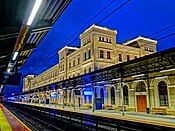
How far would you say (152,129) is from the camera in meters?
8.44

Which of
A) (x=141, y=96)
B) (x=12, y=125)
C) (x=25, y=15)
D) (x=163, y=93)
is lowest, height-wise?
(x=12, y=125)

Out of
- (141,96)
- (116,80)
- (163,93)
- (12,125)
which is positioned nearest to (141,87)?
(141,96)

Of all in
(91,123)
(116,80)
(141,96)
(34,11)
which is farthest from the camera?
(116,80)

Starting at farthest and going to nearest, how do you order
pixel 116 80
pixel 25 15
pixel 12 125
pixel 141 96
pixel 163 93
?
pixel 116 80
pixel 141 96
pixel 163 93
pixel 12 125
pixel 25 15

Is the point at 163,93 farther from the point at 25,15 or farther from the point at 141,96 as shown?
the point at 25,15

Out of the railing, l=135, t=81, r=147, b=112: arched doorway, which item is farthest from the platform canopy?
l=135, t=81, r=147, b=112: arched doorway

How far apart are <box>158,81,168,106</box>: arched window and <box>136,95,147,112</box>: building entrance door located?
281cm

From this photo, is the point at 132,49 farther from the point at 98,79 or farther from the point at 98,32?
the point at 98,79

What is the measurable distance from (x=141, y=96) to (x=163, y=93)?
3.64 meters

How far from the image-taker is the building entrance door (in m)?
26.2

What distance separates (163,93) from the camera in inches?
919

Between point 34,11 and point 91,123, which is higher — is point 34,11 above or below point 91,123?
above

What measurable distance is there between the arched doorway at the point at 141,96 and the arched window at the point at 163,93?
252 cm

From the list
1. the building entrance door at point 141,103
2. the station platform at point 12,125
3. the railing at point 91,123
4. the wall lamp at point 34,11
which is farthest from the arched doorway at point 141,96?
the wall lamp at point 34,11
